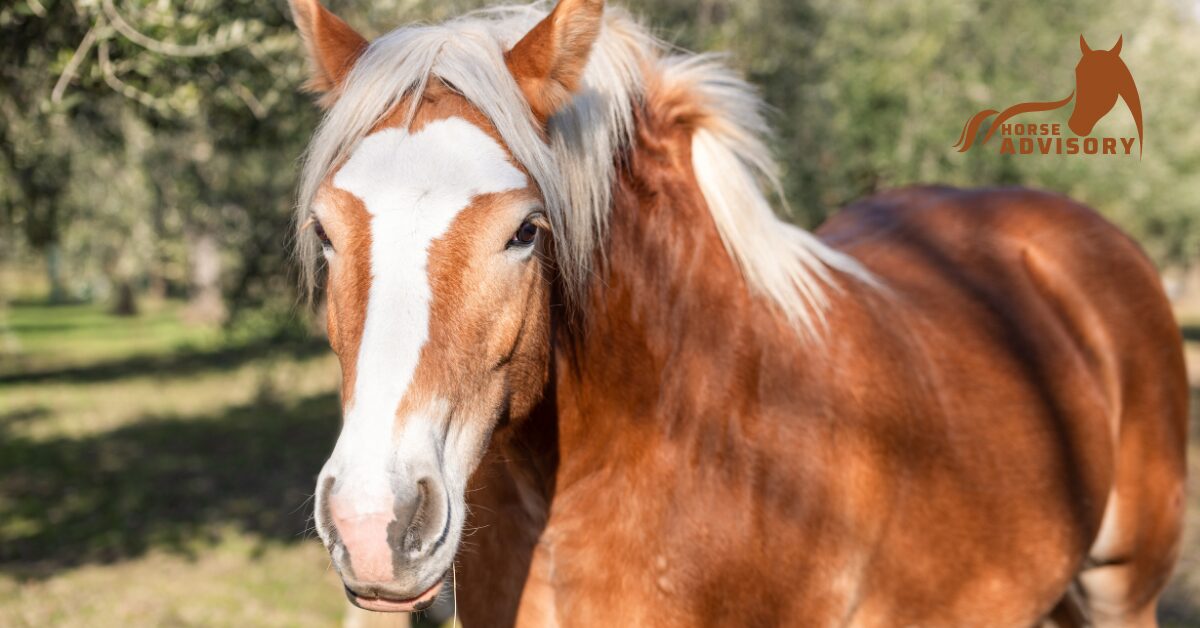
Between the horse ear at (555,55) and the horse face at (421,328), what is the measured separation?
166 millimetres

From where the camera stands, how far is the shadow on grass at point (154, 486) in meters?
8.14

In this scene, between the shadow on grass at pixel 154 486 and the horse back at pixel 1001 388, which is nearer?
the horse back at pixel 1001 388

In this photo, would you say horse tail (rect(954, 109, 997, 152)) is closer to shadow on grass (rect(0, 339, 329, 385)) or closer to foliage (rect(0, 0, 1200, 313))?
foliage (rect(0, 0, 1200, 313))

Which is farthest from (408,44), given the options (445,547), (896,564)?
(896,564)

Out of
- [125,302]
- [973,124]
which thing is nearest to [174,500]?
[973,124]

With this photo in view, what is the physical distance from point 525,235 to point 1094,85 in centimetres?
455

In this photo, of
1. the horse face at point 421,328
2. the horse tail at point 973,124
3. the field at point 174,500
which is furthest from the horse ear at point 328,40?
the horse tail at point 973,124

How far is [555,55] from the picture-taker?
2.05 m

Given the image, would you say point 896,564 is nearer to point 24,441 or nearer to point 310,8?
point 310,8

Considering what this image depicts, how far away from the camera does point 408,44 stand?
2.08m

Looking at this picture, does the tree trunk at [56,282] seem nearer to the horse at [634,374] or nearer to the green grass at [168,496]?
the green grass at [168,496]

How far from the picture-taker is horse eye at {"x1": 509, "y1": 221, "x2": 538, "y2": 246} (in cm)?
192

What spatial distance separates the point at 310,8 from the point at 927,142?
31.8ft

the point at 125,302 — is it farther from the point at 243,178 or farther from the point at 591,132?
the point at 591,132
